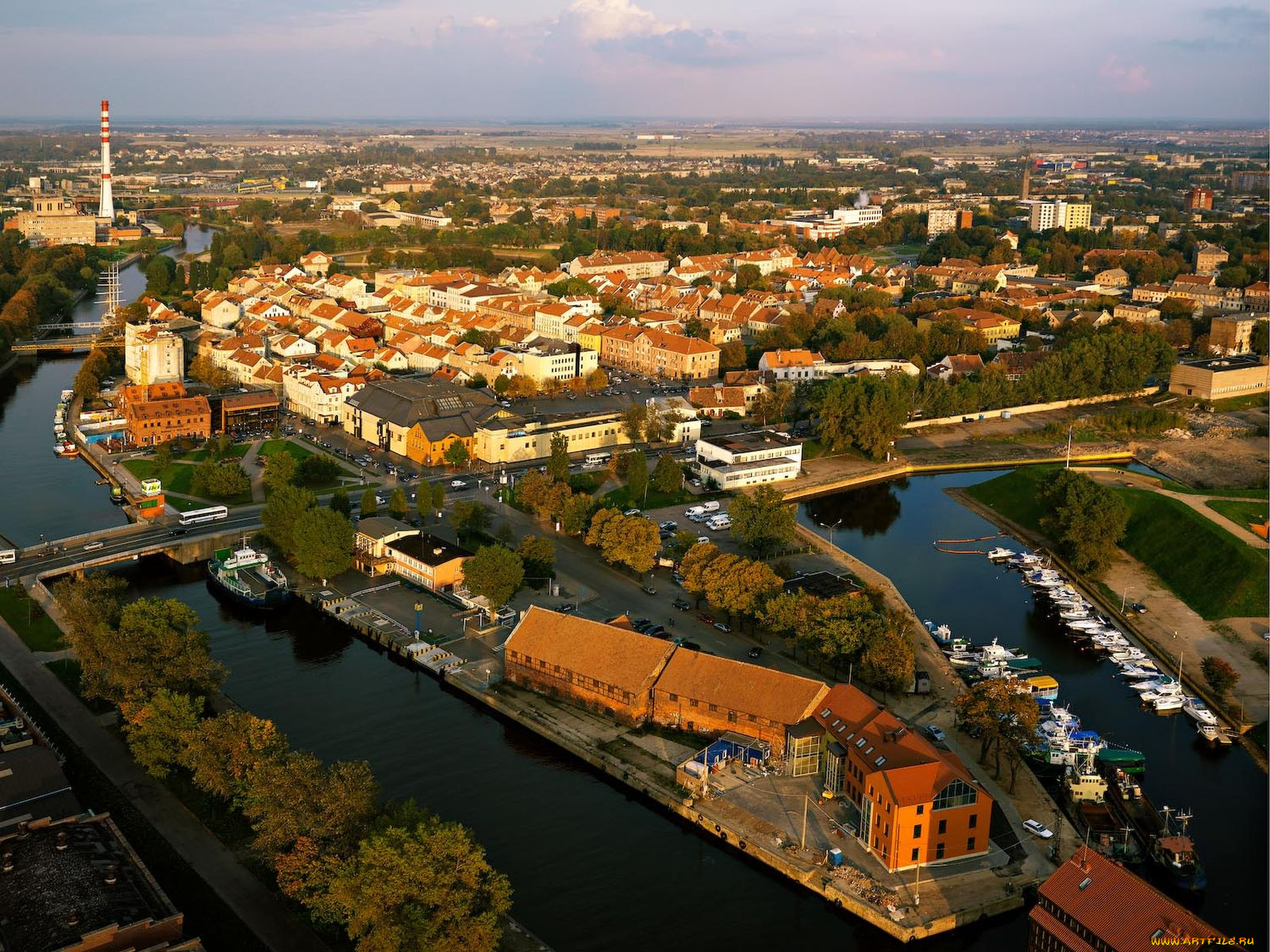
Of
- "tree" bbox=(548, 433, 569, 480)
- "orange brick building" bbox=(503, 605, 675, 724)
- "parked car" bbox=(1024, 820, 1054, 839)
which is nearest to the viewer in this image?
"parked car" bbox=(1024, 820, 1054, 839)

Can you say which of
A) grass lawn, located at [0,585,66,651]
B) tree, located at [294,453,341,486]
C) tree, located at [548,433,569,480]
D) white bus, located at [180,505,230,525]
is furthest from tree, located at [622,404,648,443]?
grass lawn, located at [0,585,66,651]

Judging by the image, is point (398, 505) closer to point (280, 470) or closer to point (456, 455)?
point (280, 470)

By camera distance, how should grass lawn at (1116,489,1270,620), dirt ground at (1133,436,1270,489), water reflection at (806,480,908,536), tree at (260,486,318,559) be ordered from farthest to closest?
dirt ground at (1133,436,1270,489) → water reflection at (806,480,908,536) → tree at (260,486,318,559) → grass lawn at (1116,489,1270,620)

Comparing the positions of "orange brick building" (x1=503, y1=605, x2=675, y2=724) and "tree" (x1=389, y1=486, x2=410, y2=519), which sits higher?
"tree" (x1=389, y1=486, x2=410, y2=519)

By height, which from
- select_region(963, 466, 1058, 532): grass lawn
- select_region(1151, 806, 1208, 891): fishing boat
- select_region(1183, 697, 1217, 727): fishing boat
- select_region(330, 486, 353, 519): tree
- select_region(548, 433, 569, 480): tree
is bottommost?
select_region(1151, 806, 1208, 891): fishing boat

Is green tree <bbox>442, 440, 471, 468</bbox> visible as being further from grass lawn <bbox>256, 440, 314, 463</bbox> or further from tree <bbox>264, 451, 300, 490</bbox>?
tree <bbox>264, 451, 300, 490</bbox>

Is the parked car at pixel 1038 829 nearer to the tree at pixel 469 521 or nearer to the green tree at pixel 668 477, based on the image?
the tree at pixel 469 521
